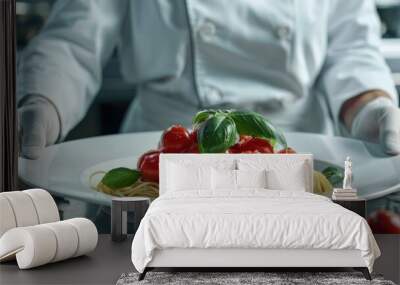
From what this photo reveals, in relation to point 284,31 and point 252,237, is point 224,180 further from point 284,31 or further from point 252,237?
point 284,31

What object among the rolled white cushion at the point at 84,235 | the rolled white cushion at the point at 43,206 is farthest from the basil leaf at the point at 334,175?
the rolled white cushion at the point at 43,206

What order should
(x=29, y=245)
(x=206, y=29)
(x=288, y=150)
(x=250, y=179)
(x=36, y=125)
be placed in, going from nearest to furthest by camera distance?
1. (x=29, y=245)
2. (x=250, y=179)
3. (x=288, y=150)
4. (x=206, y=29)
5. (x=36, y=125)

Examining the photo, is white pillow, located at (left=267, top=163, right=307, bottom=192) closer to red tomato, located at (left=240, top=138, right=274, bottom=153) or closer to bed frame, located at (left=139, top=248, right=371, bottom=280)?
red tomato, located at (left=240, top=138, right=274, bottom=153)

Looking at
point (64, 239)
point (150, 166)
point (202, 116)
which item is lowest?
point (64, 239)

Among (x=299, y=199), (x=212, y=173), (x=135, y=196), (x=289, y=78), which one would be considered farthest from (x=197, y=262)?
(x=289, y=78)

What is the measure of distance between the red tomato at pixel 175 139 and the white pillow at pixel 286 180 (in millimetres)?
939

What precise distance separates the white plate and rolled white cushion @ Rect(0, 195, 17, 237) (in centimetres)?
175

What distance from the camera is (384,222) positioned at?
707cm

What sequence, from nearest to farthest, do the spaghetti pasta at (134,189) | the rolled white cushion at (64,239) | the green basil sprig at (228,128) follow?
the rolled white cushion at (64,239) → the green basil sprig at (228,128) → the spaghetti pasta at (134,189)

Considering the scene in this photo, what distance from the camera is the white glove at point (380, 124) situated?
7.06 m

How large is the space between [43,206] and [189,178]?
120cm

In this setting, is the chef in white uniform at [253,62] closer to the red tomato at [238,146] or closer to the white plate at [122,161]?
the white plate at [122,161]

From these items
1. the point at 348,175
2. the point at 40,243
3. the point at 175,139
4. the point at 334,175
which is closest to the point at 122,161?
the point at 175,139

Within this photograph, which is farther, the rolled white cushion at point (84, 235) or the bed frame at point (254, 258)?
the rolled white cushion at point (84, 235)
